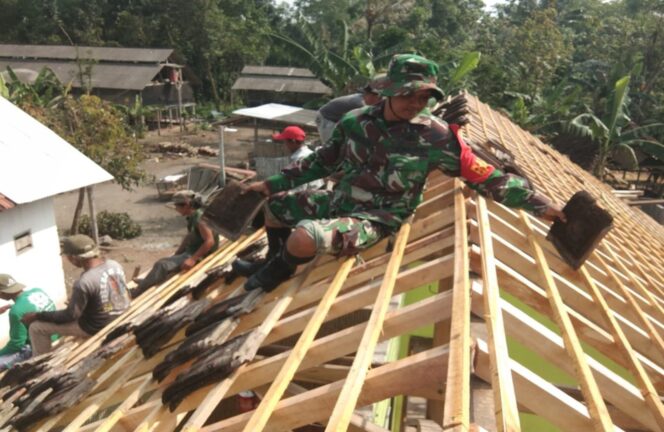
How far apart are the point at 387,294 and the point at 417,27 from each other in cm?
3451

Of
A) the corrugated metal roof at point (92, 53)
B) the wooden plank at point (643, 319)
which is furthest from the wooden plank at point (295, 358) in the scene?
the corrugated metal roof at point (92, 53)

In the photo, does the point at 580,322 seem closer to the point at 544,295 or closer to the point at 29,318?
the point at 544,295

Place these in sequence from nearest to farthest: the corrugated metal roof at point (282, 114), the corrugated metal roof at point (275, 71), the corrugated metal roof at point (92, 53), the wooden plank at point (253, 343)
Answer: the wooden plank at point (253, 343), the corrugated metal roof at point (282, 114), the corrugated metal roof at point (92, 53), the corrugated metal roof at point (275, 71)

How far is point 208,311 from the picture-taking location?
325cm

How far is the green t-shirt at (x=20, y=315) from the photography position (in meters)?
5.26

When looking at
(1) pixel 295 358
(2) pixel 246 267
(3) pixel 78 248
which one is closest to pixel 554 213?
(1) pixel 295 358

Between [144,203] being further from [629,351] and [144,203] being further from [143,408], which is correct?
[629,351]

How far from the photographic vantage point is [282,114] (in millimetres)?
18625

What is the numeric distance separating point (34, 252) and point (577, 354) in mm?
9894

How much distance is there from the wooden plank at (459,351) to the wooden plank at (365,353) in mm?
312

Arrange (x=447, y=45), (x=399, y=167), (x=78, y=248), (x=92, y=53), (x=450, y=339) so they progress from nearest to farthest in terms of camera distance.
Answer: (x=450, y=339) < (x=399, y=167) < (x=78, y=248) < (x=447, y=45) < (x=92, y=53)

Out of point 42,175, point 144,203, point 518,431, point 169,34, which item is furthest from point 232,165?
point 518,431

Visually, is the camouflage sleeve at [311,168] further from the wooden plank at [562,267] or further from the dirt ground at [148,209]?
the dirt ground at [148,209]

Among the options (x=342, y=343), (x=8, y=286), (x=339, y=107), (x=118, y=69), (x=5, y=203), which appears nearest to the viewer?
(x=342, y=343)
